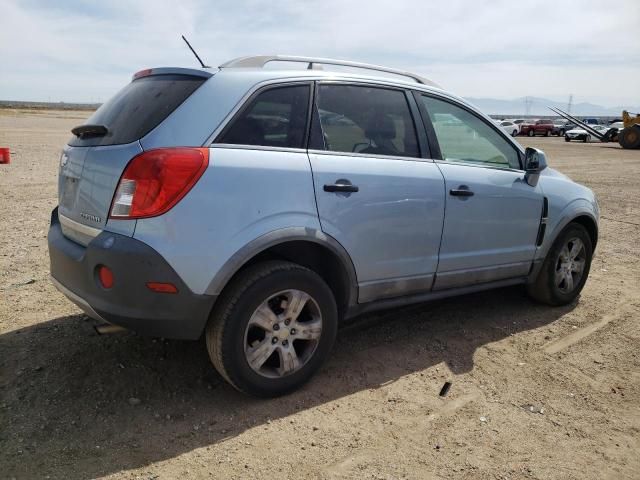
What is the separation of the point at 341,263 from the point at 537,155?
2105 mm

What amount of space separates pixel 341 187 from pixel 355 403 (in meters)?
1.25

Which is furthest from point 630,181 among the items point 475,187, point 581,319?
point 475,187

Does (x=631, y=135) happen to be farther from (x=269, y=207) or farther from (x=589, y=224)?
(x=269, y=207)

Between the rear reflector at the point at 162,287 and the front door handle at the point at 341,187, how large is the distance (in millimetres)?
1002

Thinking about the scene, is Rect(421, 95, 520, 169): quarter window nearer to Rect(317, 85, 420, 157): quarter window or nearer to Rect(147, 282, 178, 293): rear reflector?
Rect(317, 85, 420, 157): quarter window

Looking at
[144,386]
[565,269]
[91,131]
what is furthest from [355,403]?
[565,269]

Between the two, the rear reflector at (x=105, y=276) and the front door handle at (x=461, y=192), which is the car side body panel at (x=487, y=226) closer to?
the front door handle at (x=461, y=192)

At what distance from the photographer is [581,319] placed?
4.70 meters

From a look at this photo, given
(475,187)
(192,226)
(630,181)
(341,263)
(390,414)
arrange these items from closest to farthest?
(192,226) → (390,414) → (341,263) → (475,187) → (630,181)

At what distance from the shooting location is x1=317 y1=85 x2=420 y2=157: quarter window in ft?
11.1

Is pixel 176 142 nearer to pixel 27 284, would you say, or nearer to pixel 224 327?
pixel 224 327

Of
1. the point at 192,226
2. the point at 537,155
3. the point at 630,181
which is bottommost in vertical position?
the point at 630,181

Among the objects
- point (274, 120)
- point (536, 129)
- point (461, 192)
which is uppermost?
point (274, 120)

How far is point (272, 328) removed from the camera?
3.11m
